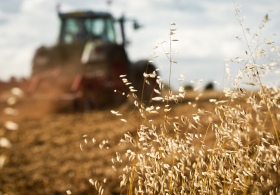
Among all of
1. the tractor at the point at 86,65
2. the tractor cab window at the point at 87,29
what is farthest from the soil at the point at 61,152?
the tractor cab window at the point at 87,29

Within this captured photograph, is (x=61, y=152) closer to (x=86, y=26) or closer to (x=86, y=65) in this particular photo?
(x=86, y=65)

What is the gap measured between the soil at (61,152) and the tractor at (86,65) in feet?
1.68

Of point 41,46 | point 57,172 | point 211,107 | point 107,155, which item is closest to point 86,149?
point 107,155

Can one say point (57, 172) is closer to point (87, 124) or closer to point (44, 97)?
point (87, 124)

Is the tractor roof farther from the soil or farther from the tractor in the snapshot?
the soil

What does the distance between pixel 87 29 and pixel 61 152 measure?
608 cm

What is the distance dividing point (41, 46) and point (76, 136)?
5.45 meters

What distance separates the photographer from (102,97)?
11.6 meters

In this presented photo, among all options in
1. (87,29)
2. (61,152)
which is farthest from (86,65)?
(61,152)

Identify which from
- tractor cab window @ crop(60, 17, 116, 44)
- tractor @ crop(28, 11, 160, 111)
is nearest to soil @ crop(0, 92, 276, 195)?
tractor @ crop(28, 11, 160, 111)

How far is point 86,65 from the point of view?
12055 millimetres

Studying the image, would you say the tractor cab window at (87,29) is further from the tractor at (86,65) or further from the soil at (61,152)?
the soil at (61,152)

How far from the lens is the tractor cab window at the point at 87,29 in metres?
12.7

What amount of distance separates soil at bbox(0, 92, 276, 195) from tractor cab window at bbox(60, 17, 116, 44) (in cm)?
250
